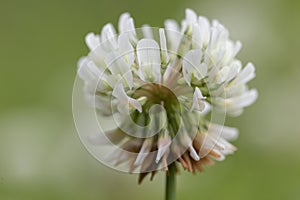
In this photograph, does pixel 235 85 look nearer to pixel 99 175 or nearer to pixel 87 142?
pixel 87 142

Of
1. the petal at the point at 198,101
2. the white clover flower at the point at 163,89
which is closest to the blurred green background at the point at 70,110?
the white clover flower at the point at 163,89

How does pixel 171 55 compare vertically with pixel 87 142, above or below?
above

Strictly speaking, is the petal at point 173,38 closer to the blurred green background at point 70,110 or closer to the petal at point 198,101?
the petal at point 198,101

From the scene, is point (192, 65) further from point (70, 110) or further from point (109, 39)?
point (70, 110)

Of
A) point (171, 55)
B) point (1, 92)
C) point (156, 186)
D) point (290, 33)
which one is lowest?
point (156, 186)

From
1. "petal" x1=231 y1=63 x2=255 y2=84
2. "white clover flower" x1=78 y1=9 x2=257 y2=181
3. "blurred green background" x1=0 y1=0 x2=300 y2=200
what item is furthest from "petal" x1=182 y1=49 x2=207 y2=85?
"blurred green background" x1=0 y1=0 x2=300 y2=200

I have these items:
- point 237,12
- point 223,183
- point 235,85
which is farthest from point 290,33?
point 235,85

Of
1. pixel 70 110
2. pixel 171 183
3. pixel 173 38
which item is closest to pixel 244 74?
pixel 173 38
